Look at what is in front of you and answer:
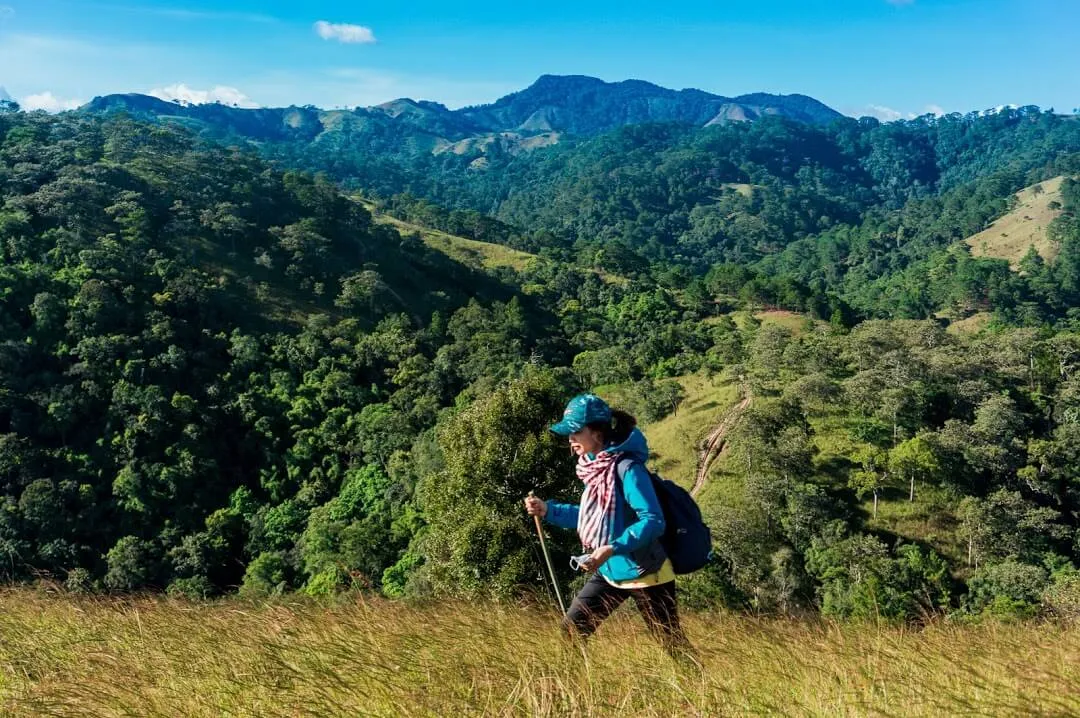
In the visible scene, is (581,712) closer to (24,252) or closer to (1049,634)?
(1049,634)

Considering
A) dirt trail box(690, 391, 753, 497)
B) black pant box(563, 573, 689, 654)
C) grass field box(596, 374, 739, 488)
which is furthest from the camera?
grass field box(596, 374, 739, 488)

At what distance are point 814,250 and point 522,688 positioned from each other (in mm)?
146661

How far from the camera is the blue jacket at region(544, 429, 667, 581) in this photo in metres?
3.27

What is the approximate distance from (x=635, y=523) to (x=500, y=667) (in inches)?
36.8

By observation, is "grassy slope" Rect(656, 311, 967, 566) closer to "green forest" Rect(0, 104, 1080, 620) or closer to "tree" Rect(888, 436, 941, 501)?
"green forest" Rect(0, 104, 1080, 620)

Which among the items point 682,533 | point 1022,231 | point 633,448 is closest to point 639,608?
point 682,533

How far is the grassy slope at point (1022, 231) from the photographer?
359 ft

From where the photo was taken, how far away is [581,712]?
2.52 m

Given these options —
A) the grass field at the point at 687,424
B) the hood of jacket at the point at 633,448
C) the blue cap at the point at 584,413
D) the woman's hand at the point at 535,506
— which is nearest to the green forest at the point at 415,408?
the grass field at the point at 687,424

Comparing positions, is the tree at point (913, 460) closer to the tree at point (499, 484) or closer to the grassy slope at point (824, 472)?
the grassy slope at point (824, 472)

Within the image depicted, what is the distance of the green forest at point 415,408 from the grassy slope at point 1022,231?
33449mm

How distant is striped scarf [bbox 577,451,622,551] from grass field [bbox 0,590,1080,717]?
58 centimetres

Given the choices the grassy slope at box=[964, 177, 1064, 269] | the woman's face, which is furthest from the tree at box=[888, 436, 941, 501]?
the grassy slope at box=[964, 177, 1064, 269]

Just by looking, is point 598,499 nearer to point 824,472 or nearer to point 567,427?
point 567,427
